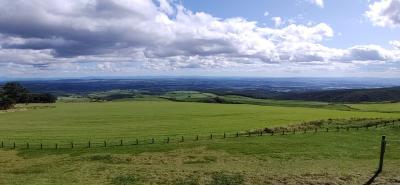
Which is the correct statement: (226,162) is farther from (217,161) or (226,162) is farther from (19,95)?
(19,95)

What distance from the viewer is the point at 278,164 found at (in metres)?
29.7

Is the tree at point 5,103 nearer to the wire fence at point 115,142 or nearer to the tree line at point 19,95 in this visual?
the tree line at point 19,95

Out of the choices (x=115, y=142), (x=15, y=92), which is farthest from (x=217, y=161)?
(x=15, y=92)

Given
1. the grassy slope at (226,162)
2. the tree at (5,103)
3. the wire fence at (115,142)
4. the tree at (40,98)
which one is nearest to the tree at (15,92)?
the tree at (40,98)

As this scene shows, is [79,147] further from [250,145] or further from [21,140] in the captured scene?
[250,145]

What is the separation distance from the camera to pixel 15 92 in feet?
538

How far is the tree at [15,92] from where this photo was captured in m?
160

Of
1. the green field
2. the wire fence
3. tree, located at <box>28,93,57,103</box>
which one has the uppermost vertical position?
the green field

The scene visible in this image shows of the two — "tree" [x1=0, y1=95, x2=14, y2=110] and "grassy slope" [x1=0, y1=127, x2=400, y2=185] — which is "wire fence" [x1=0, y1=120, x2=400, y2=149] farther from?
"tree" [x1=0, y1=95, x2=14, y2=110]

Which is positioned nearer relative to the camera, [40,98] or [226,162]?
[226,162]

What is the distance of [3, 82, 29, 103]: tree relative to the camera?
525 ft

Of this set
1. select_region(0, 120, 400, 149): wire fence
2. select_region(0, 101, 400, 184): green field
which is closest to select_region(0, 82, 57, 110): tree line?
select_region(0, 120, 400, 149): wire fence

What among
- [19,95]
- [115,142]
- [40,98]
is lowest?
[40,98]

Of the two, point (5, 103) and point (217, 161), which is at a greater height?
point (217, 161)
